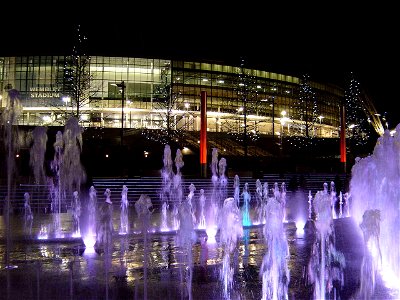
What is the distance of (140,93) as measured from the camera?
195 feet

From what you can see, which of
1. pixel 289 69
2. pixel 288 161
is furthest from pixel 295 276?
pixel 289 69

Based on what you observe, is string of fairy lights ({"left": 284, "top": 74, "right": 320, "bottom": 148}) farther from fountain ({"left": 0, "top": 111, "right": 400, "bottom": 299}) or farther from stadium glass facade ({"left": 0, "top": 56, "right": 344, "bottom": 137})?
fountain ({"left": 0, "top": 111, "right": 400, "bottom": 299})

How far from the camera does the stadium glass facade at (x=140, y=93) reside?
56.5 meters

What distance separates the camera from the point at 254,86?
217 ft

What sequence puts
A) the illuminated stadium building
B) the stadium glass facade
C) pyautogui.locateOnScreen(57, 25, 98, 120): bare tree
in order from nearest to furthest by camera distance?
pyautogui.locateOnScreen(57, 25, 98, 120): bare tree → the illuminated stadium building → the stadium glass facade

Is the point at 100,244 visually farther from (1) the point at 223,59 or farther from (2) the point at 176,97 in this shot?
(1) the point at 223,59

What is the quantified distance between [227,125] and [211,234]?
4919 cm

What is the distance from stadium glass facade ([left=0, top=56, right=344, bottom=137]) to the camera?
185ft

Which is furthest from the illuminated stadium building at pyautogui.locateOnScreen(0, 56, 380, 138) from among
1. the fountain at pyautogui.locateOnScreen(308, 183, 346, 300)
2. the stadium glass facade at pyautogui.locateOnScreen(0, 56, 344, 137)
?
the fountain at pyautogui.locateOnScreen(308, 183, 346, 300)

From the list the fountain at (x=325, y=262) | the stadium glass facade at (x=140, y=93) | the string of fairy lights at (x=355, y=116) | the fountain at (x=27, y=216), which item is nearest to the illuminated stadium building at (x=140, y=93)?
the stadium glass facade at (x=140, y=93)

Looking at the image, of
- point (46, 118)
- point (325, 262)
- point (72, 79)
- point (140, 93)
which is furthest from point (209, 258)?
point (140, 93)

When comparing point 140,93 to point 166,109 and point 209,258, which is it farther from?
point 209,258

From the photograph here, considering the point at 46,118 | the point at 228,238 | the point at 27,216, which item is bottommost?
the point at 228,238

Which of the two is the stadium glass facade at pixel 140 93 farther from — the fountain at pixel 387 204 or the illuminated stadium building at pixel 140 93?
the fountain at pixel 387 204
